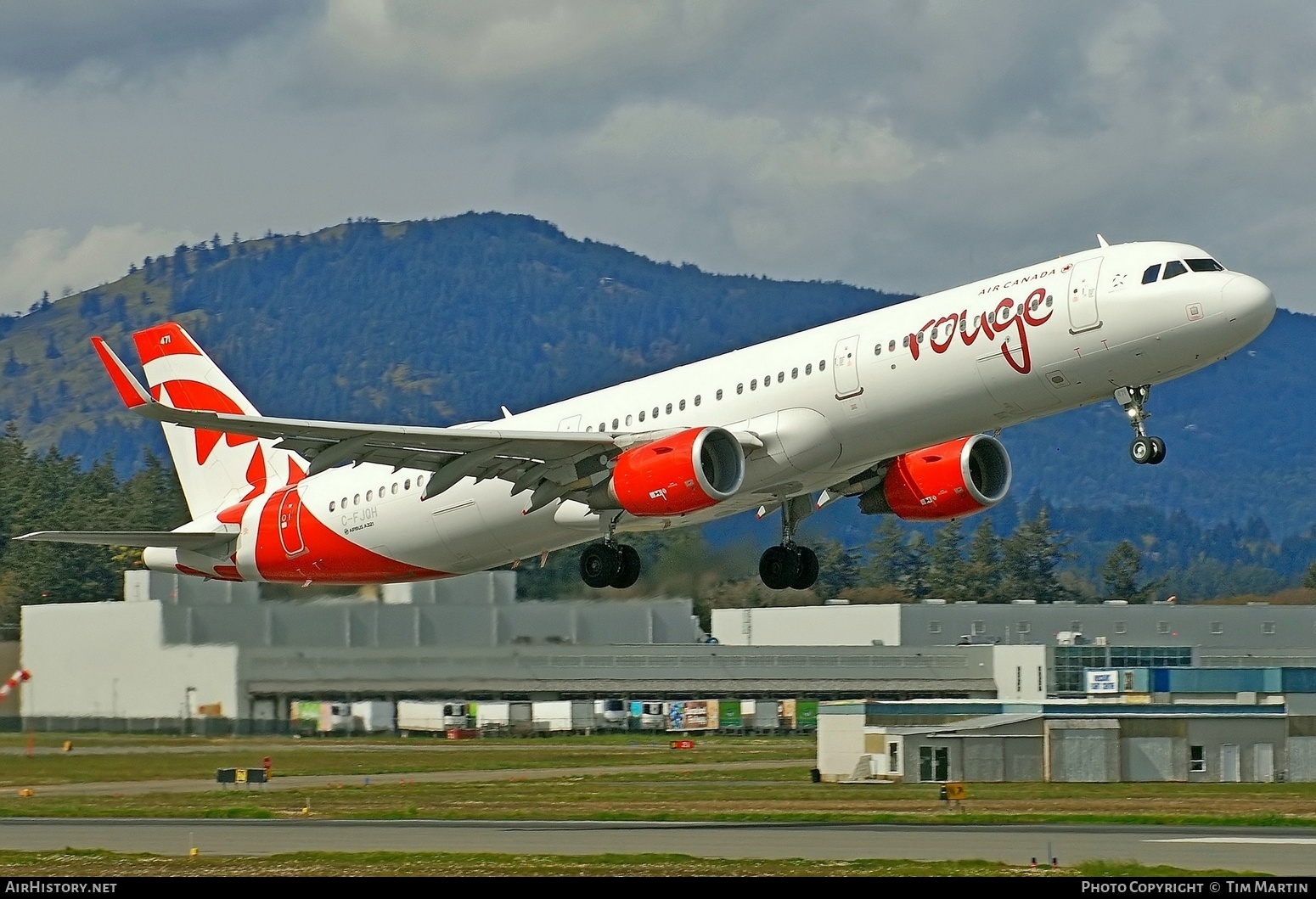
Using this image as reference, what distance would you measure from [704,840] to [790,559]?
6.65 meters

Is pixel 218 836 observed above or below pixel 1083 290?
below

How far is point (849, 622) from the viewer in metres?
95.3

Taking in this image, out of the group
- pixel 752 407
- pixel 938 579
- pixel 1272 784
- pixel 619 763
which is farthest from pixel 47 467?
pixel 752 407

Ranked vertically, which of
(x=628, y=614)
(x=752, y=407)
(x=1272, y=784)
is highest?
(x=752, y=407)

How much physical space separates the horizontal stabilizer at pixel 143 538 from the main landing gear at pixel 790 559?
1339cm

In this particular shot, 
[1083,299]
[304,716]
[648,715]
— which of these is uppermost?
[1083,299]

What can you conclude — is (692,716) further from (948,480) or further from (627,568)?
(948,480)

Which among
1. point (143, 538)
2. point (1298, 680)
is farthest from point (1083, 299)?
point (1298, 680)

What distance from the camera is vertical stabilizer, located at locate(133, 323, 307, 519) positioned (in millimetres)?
49062

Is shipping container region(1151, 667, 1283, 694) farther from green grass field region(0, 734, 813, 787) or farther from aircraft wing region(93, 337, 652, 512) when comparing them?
aircraft wing region(93, 337, 652, 512)

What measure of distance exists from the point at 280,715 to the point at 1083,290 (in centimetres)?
3348

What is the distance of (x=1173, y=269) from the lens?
34656mm

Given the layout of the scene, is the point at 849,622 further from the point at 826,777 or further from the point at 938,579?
the point at 938,579
